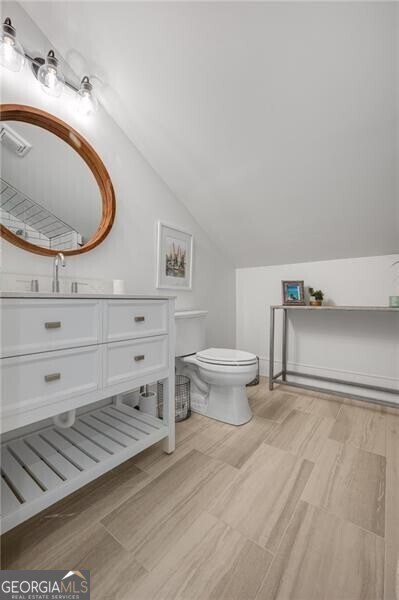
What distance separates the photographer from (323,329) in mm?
2395

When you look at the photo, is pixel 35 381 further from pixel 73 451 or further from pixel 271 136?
pixel 271 136

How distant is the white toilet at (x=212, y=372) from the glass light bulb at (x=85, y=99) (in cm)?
139

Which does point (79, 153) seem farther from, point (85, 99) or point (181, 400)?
point (181, 400)

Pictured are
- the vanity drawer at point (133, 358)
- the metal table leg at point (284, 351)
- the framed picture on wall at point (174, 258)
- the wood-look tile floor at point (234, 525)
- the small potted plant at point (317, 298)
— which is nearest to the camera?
the wood-look tile floor at point (234, 525)

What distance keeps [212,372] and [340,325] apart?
54.0 inches

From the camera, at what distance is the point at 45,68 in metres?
1.33

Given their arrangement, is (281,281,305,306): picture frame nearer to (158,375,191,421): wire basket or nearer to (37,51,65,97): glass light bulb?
(158,375,191,421): wire basket

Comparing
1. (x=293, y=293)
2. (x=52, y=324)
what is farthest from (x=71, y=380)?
(x=293, y=293)

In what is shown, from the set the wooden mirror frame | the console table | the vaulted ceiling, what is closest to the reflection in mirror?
the wooden mirror frame

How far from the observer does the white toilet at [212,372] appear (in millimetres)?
1640

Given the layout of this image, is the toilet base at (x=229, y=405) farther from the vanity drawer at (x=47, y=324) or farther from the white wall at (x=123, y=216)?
the vanity drawer at (x=47, y=324)

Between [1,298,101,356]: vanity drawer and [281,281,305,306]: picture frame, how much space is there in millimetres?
1796

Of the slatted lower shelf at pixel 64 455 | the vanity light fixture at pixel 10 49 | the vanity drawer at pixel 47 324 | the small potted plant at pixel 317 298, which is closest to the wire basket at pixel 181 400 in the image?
the slatted lower shelf at pixel 64 455

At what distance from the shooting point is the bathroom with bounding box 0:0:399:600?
85 centimetres
